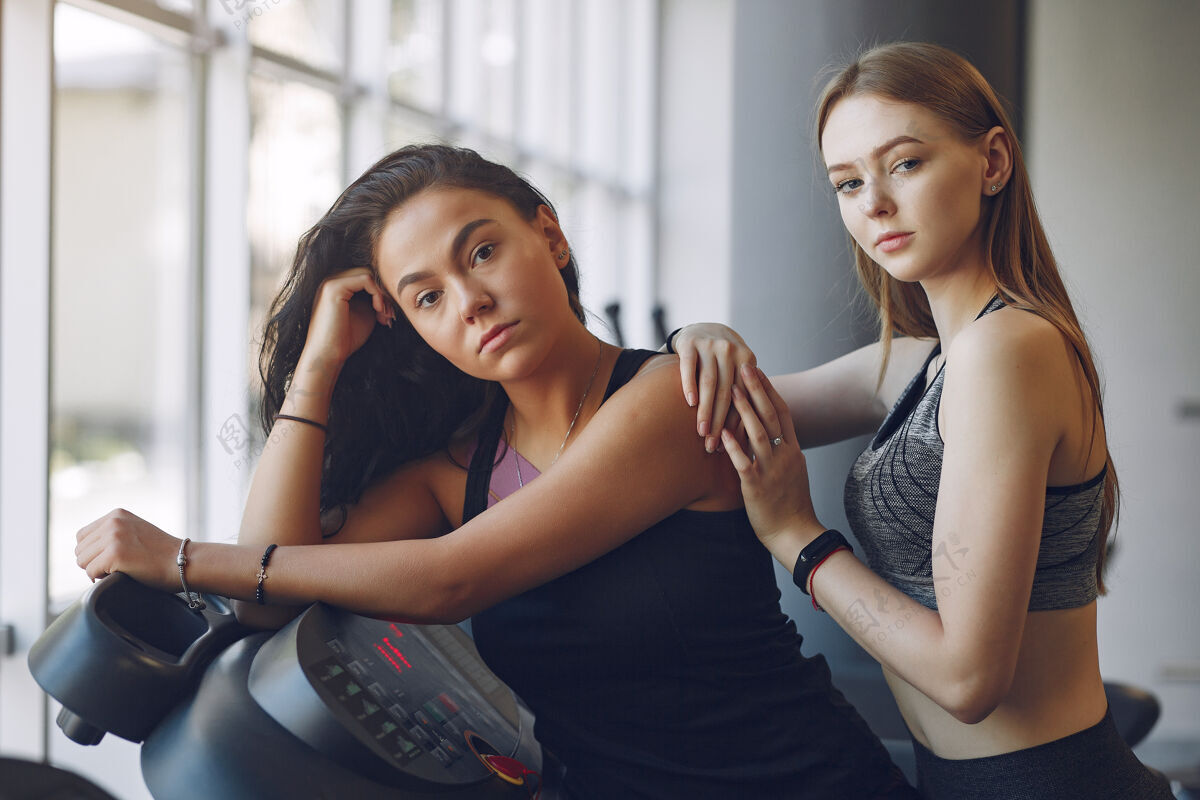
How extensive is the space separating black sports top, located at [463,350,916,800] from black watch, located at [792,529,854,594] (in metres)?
0.08

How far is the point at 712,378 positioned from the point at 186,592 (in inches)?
24.6

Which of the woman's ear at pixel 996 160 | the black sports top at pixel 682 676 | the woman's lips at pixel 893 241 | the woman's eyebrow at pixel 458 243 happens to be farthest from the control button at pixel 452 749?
the woman's ear at pixel 996 160

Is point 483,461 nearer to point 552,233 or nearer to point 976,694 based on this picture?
point 552,233

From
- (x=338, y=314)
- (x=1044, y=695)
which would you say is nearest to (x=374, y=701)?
(x=338, y=314)

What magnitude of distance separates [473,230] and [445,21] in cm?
297

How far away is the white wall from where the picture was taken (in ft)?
12.6

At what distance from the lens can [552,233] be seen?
4.19ft

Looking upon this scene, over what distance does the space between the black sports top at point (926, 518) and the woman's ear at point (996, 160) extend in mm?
152

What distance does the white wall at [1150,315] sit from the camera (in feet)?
12.6

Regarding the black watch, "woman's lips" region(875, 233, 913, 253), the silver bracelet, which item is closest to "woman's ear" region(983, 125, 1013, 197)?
"woman's lips" region(875, 233, 913, 253)

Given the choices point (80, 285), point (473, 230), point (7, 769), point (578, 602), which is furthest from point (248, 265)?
point (7, 769)

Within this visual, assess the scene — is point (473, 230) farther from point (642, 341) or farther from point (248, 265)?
point (642, 341)

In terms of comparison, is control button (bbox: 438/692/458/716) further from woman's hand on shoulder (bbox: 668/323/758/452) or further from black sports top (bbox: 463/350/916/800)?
woman's hand on shoulder (bbox: 668/323/758/452)

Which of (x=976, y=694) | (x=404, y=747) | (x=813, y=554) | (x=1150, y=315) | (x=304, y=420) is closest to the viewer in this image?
(x=404, y=747)
